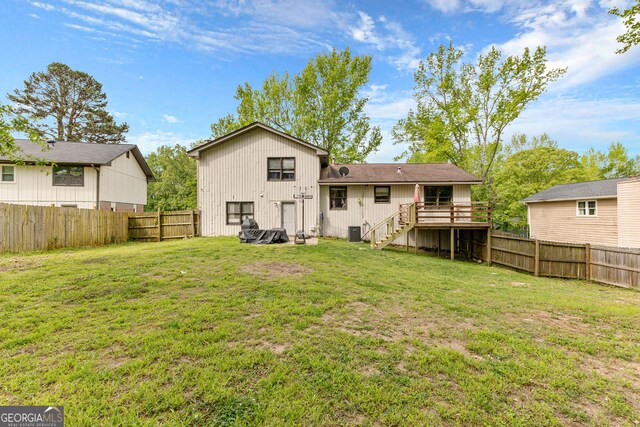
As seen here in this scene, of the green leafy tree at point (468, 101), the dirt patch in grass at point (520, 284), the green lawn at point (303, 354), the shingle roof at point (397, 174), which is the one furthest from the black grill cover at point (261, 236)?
the green leafy tree at point (468, 101)

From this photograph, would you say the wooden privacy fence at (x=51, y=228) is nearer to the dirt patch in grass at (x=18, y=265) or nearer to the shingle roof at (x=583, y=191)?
the dirt patch in grass at (x=18, y=265)

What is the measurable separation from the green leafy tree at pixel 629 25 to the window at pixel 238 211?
1850cm

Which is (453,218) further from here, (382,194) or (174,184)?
(174,184)

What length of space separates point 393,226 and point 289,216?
594 centimetres

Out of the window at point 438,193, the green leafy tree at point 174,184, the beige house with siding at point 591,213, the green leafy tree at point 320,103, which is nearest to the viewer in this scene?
the beige house with siding at point 591,213

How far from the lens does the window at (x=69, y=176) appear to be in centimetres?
1666

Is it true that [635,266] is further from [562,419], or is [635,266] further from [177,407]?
[177,407]

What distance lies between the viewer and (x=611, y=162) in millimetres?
30531

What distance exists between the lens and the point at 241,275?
6574 millimetres

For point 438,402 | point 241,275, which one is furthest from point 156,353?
point 241,275

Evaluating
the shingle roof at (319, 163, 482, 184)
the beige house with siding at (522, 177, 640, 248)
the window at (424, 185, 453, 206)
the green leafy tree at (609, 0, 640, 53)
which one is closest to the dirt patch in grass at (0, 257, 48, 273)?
the shingle roof at (319, 163, 482, 184)

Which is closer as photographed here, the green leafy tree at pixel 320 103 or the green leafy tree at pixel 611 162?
the green leafy tree at pixel 320 103

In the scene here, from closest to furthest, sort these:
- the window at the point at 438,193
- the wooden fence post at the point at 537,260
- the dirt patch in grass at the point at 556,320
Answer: the dirt patch in grass at the point at 556,320
the wooden fence post at the point at 537,260
the window at the point at 438,193

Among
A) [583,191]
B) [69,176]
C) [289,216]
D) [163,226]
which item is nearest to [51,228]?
[163,226]
